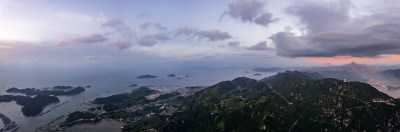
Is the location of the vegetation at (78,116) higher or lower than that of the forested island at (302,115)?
lower

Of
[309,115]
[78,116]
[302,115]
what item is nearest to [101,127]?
[78,116]

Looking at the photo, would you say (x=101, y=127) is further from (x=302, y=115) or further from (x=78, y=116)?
(x=302, y=115)

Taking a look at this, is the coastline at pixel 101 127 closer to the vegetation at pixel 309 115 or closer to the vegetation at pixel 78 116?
the vegetation at pixel 309 115

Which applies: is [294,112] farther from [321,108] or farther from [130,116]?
[130,116]

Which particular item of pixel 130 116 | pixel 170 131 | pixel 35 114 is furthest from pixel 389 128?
pixel 35 114

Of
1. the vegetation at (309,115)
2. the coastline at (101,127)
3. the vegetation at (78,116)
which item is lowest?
the coastline at (101,127)

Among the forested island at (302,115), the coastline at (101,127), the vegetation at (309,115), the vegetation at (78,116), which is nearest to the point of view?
the vegetation at (309,115)

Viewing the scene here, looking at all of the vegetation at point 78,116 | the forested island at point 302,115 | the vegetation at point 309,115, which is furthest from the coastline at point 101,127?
the vegetation at point 78,116

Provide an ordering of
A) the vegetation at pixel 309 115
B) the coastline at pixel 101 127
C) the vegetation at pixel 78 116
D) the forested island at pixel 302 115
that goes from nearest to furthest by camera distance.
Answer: the vegetation at pixel 309 115 → the forested island at pixel 302 115 → the coastline at pixel 101 127 → the vegetation at pixel 78 116

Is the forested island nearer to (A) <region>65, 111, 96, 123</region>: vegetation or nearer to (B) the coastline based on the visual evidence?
(A) <region>65, 111, 96, 123</region>: vegetation

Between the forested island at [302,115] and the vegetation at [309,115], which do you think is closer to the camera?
the vegetation at [309,115]

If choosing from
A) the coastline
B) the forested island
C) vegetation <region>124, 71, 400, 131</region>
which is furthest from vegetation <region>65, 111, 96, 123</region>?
vegetation <region>124, 71, 400, 131</region>
